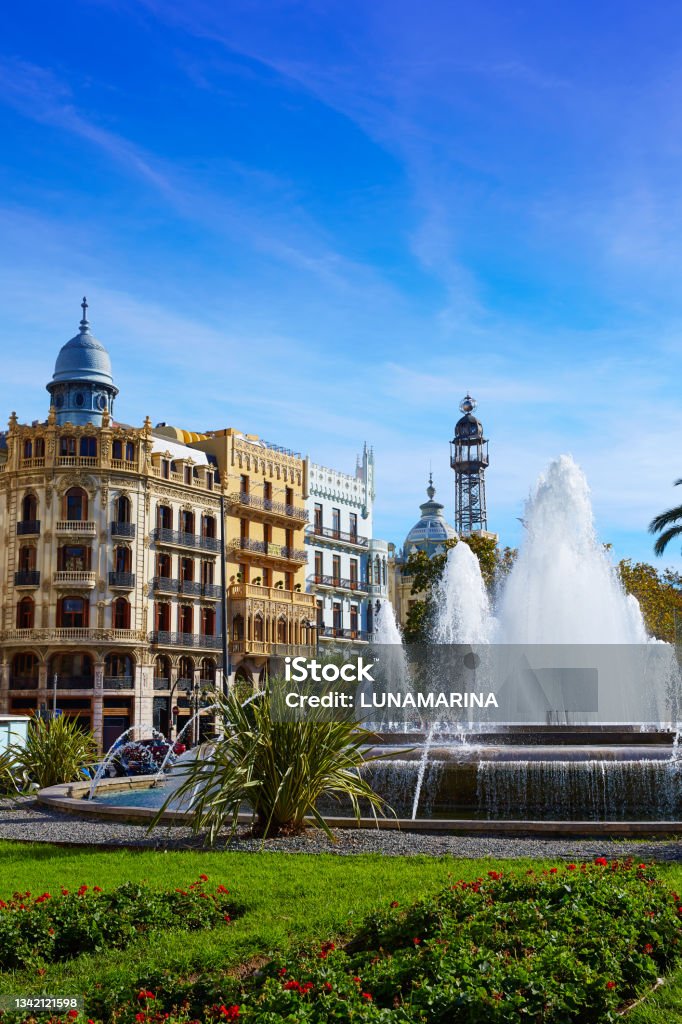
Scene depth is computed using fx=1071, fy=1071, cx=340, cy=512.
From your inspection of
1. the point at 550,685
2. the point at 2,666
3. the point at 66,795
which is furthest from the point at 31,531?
the point at 66,795

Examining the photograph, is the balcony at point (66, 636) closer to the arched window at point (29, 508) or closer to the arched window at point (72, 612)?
the arched window at point (72, 612)

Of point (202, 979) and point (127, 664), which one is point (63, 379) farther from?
point (202, 979)

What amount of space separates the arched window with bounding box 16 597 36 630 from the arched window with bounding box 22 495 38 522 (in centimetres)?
392

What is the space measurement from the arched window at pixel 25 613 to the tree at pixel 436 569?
1777 centimetres

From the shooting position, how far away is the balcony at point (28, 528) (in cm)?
5103

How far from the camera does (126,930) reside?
8.05m

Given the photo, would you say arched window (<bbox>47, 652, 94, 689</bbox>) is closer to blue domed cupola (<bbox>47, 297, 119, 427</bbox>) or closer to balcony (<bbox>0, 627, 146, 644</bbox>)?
balcony (<bbox>0, 627, 146, 644</bbox>)

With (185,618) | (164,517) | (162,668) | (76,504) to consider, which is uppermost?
(76,504)

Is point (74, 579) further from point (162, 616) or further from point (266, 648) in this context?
point (266, 648)

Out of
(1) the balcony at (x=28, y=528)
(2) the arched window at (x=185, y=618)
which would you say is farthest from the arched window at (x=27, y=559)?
(2) the arched window at (x=185, y=618)

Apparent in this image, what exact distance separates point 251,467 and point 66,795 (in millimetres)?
42976

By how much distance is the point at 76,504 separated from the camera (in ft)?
169

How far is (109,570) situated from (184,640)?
543 centimetres

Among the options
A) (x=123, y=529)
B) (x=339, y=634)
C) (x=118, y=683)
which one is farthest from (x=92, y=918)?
(x=339, y=634)
